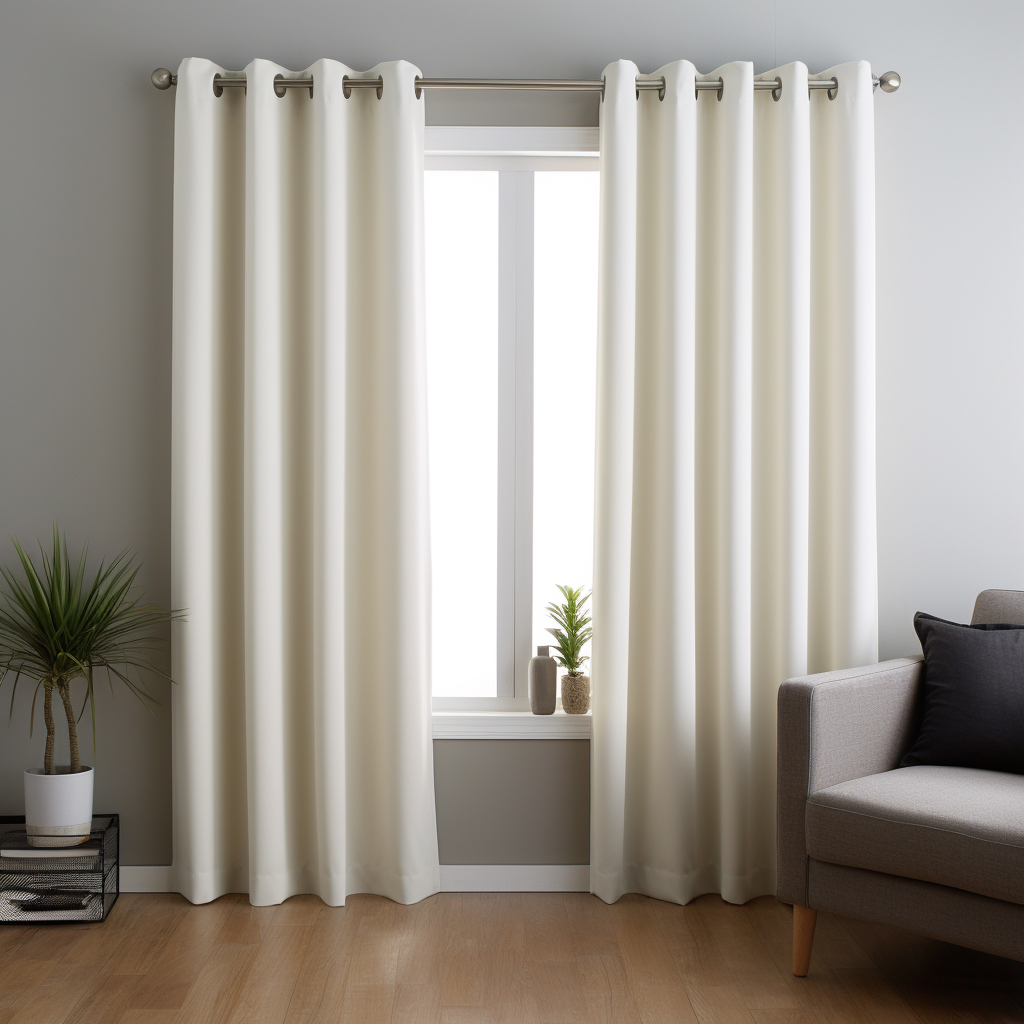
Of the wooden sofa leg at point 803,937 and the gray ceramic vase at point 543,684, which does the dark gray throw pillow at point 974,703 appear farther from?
the gray ceramic vase at point 543,684

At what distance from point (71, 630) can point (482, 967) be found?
1.35 metres

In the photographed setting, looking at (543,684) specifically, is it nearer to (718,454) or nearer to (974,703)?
(718,454)

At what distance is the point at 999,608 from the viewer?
229cm

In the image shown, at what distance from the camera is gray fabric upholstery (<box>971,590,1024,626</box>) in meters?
2.26

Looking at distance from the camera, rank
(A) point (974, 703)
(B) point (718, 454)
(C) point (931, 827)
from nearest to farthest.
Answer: (C) point (931, 827) → (A) point (974, 703) → (B) point (718, 454)

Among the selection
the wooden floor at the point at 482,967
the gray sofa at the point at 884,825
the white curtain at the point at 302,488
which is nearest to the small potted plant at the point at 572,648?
the white curtain at the point at 302,488

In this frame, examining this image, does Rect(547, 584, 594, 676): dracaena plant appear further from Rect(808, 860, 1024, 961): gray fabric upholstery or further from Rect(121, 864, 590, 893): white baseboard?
Rect(808, 860, 1024, 961): gray fabric upholstery

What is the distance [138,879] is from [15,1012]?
63cm

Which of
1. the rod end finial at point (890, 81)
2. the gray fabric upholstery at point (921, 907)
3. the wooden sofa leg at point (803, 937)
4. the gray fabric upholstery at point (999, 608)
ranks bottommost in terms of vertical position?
the wooden sofa leg at point (803, 937)

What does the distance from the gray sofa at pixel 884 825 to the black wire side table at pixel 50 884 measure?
1.75 m

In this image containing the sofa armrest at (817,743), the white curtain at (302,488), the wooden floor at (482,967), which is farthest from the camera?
the white curtain at (302,488)

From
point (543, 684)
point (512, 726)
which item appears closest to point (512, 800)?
point (512, 726)

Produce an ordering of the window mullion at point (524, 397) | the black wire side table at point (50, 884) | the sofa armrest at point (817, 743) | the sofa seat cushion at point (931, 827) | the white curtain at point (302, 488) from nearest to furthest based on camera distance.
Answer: the sofa seat cushion at point (931, 827) → the sofa armrest at point (817, 743) → the black wire side table at point (50, 884) → the white curtain at point (302, 488) → the window mullion at point (524, 397)

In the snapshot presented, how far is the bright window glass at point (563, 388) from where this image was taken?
2.61 metres
